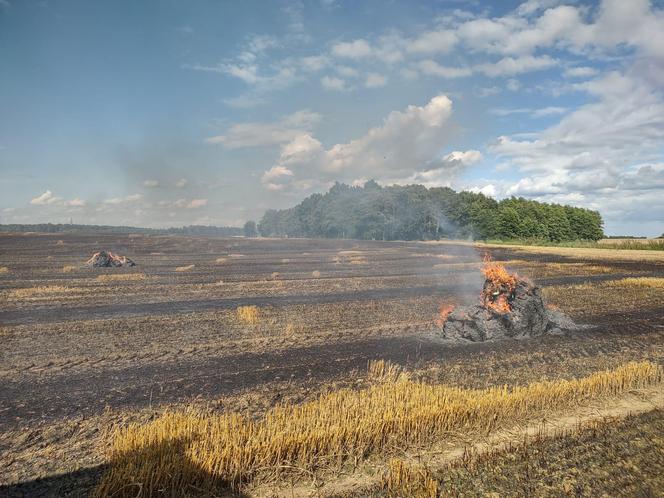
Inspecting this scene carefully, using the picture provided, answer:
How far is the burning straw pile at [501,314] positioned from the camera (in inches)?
685

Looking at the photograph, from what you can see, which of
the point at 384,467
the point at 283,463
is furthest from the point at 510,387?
the point at 283,463

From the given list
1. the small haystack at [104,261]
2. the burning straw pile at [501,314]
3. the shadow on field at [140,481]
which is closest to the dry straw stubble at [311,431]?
the shadow on field at [140,481]

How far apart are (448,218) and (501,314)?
4261 inches

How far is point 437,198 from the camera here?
136 metres

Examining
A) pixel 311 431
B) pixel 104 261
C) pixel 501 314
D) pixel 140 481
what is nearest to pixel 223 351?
pixel 311 431

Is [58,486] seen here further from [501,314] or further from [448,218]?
[448,218]

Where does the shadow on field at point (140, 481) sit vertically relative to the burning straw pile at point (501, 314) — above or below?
below

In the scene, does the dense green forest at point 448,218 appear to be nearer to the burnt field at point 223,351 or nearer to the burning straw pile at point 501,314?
the burnt field at point 223,351

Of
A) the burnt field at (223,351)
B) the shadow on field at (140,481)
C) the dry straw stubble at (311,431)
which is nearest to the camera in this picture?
the shadow on field at (140,481)

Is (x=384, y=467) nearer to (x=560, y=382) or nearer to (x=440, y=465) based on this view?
(x=440, y=465)

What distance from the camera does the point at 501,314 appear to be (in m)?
17.6

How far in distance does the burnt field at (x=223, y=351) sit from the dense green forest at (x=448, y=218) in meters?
81.0

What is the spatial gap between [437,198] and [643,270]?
94.6 m

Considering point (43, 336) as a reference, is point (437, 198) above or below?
above
